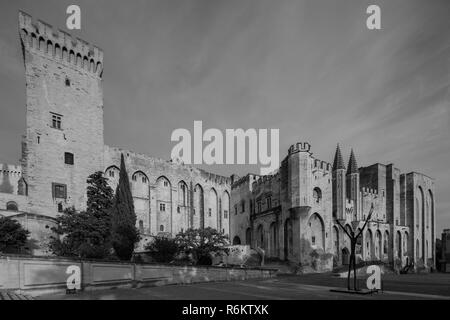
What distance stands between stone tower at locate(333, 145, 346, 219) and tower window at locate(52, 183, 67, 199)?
33.2 m

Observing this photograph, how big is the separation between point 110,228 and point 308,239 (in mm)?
21251

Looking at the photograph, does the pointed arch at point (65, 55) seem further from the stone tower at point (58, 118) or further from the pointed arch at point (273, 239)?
the pointed arch at point (273, 239)

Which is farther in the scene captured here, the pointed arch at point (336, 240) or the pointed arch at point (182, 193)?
the pointed arch at point (182, 193)

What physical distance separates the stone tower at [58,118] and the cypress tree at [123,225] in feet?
23.8

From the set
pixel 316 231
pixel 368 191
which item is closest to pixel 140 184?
pixel 316 231

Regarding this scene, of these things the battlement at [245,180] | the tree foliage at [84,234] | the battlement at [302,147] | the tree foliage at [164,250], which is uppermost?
the battlement at [302,147]

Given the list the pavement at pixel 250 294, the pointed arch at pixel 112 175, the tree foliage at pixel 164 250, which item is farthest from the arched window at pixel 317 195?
the pointed arch at pixel 112 175

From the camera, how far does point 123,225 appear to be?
24.5m

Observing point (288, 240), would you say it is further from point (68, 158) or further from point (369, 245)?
point (68, 158)

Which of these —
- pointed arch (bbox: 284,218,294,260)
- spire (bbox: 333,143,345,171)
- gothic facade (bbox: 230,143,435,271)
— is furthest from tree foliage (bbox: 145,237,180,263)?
Answer: spire (bbox: 333,143,345,171)

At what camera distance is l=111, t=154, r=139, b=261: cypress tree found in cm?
2338

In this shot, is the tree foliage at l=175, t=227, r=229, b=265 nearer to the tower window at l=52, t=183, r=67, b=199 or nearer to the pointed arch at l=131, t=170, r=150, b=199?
the pointed arch at l=131, t=170, r=150, b=199

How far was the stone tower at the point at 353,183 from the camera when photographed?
45834mm
